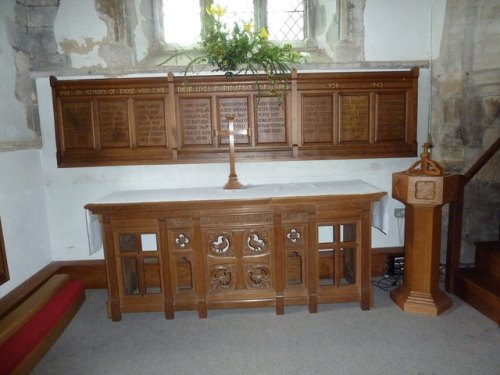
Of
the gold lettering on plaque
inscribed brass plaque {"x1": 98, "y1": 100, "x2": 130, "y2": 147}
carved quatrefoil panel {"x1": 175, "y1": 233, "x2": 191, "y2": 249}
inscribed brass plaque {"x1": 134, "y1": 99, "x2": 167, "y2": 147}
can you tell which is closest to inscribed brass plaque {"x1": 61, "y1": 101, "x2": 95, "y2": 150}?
inscribed brass plaque {"x1": 98, "y1": 100, "x2": 130, "y2": 147}

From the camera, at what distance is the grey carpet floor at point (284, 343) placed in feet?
7.86

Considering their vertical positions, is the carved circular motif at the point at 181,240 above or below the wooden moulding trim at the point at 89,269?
above

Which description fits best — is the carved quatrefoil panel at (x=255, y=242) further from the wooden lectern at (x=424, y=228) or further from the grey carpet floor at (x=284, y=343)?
the wooden lectern at (x=424, y=228)

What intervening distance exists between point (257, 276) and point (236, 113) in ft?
5.43

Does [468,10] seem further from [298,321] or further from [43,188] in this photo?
[43,188]

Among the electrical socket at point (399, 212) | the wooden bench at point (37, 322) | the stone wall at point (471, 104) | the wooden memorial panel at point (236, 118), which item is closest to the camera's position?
the wooden bench at point (37, 322)

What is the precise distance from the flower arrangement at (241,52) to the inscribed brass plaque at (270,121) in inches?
5.0

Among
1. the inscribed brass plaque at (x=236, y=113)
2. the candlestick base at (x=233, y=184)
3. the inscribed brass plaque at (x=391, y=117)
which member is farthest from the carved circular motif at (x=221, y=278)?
the inscribed brass plaque at (x=391, y=117)

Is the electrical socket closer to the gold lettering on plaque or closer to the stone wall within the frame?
the stone wall

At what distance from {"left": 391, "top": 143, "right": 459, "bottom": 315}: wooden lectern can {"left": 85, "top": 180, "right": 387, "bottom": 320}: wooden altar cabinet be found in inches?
10.5

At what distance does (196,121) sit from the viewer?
3.69 m

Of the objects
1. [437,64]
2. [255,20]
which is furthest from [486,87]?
[255,20]

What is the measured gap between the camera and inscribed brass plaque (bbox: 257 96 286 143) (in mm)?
3705

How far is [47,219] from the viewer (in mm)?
3764
